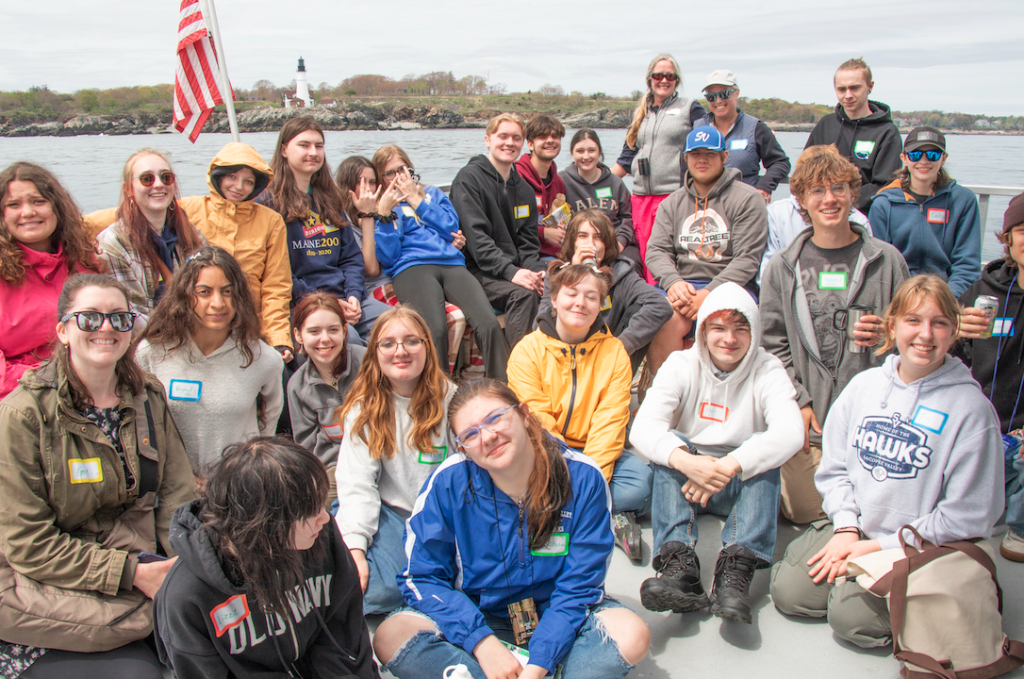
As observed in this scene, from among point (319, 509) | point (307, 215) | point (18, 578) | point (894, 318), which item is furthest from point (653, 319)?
point (18, 578)

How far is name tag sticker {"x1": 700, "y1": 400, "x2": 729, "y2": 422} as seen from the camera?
2.62 m

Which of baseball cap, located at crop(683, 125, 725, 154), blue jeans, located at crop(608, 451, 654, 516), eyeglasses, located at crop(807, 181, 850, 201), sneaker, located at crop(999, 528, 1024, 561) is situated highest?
baseball cap, located at crop(683, 125, 725, 154)

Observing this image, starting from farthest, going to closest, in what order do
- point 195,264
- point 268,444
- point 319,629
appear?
point 195,264, point 319,629, point 268,444

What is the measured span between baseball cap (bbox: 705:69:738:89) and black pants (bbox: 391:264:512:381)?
219 centimetres

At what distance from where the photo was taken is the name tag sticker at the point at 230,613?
5.16ft

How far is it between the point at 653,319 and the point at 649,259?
48 centimetres

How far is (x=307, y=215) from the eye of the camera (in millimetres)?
3713

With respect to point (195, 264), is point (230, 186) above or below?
above

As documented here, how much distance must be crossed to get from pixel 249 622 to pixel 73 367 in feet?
3.25

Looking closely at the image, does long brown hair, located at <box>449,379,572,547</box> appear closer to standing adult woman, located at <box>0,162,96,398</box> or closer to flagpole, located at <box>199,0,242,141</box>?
standing adult woman, located at <box>0,162,96,398</box>

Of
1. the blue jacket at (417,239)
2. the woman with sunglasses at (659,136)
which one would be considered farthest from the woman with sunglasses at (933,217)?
the blue jacket at (417,239)

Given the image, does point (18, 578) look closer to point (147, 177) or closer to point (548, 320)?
point (147, 177)

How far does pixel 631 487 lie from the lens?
9.09 feet

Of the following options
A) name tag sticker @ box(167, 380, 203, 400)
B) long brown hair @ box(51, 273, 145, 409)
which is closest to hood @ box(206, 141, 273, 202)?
name tag sticker @ box(167, 380, 203, 400)
